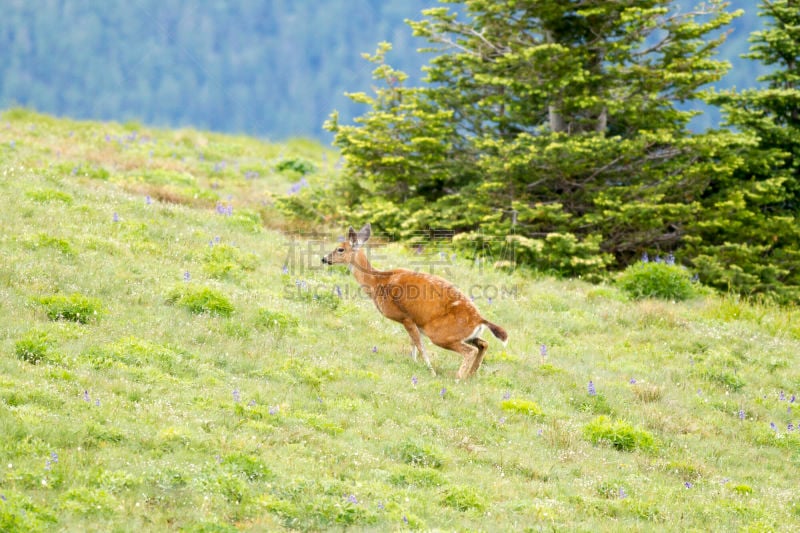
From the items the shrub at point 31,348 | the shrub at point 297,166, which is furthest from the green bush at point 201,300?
the shrub at point 297,166

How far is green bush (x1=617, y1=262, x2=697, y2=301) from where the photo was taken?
17.6 m

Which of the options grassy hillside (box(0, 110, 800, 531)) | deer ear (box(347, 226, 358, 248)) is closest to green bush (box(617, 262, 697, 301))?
grassy hillside (box(0, 110, 800, 531))

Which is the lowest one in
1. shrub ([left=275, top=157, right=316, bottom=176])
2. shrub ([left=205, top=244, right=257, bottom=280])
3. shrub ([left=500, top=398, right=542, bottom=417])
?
shrub ([left=500, top=398, right=542, bottom=417])

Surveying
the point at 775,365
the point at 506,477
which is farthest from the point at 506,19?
the point at 506,477

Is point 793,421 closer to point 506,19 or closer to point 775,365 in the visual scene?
point 775,365

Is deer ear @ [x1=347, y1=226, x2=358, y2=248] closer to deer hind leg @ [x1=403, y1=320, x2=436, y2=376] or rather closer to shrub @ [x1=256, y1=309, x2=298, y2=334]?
shrub @ [x1=256, y1=309, x2=298, y2=334]

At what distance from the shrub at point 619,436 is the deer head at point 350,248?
503 centimetres

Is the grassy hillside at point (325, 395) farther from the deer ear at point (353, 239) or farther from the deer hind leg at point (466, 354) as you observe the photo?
the deer ear at point (353, 239)

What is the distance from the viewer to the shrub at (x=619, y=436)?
10.8m

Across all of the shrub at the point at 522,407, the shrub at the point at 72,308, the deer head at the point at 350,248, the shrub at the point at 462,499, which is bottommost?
Result: the shrub at the point at 462,499

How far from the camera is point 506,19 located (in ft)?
68.2

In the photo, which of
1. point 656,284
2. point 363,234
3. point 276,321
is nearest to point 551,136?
point 656,284

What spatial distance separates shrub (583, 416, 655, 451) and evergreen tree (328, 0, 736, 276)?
7913 millimetres

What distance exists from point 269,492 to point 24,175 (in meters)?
11.9
